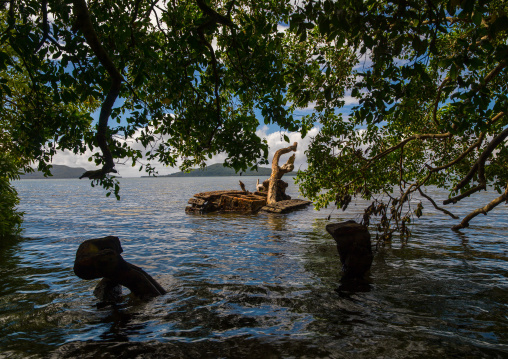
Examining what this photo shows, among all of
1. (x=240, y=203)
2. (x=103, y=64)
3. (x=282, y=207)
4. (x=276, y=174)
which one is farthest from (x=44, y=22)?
(x=276, y=174)

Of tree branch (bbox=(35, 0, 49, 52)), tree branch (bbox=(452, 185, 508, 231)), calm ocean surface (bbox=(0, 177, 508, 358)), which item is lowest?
calm ocean surface (bbox=(0, 177, 508, 358))

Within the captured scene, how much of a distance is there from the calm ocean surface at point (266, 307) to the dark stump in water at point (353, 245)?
61 centimetres

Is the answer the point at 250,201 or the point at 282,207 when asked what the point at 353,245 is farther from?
the point at 250,201

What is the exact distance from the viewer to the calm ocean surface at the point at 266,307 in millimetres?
5438

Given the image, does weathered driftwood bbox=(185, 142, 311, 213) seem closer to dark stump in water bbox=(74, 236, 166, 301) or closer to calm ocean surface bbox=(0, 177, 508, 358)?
calm ocean surface bbox=(0, 177, 508, 358)

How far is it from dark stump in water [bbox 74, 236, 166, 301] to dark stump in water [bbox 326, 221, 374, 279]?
4.75 meters

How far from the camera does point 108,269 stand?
6.38 meters

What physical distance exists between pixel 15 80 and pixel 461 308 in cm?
2188

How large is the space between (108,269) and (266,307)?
3477 mm

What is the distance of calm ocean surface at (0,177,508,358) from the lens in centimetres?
544

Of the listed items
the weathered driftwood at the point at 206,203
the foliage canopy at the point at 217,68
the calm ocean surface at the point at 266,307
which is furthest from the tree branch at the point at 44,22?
the weathered driftwood at the point at 206,203

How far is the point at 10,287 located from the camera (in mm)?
9000

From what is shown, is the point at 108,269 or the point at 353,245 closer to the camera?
the point at 108,269

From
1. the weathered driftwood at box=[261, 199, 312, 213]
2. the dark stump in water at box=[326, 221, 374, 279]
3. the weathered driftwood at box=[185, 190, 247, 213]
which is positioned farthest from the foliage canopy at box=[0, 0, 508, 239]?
the weathered driftwood at box=[185, 190, 247, 213]
